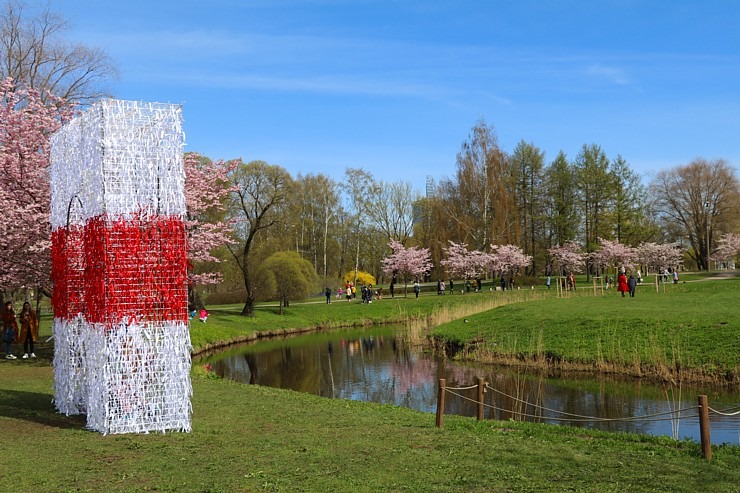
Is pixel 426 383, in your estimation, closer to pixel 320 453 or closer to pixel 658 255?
pixel 320 453

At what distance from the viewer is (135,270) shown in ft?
40.1

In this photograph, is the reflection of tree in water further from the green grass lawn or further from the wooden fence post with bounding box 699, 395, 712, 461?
the wooden fence post with bounding box 699, 395, 712, 461

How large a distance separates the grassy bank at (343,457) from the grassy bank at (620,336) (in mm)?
10595

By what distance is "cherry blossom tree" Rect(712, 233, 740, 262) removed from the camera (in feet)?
227

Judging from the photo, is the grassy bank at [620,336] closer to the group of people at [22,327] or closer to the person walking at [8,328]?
the group of people at [22,327]

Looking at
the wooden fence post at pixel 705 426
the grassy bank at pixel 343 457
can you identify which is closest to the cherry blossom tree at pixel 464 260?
the grassy bank at pixel 343 457

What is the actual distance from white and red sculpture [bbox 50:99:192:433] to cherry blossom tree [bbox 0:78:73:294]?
956 centimetres

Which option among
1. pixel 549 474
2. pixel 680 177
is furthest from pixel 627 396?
pixel 680 177

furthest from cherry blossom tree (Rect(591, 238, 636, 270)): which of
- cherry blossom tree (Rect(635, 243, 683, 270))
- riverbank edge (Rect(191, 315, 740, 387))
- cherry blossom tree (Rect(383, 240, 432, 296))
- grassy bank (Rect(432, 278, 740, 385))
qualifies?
riverbank edge (Rect(191, 315, 740, 387))

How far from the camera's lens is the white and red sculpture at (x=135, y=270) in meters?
12.0

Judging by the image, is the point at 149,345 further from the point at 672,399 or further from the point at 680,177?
the point at 680,177

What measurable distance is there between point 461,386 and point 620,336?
7.04 metres

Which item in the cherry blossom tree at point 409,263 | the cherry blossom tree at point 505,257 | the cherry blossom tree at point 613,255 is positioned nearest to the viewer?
the cherry blossom tree at point 505,257

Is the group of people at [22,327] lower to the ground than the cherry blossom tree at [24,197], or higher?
lower
